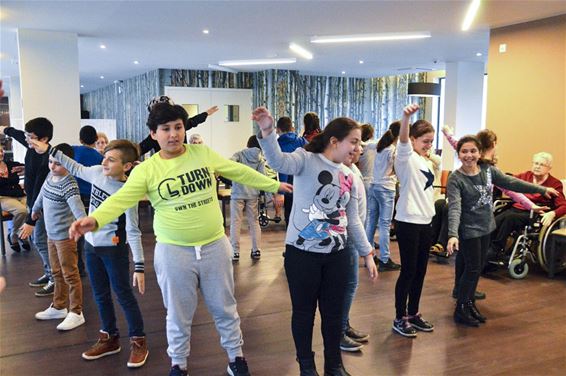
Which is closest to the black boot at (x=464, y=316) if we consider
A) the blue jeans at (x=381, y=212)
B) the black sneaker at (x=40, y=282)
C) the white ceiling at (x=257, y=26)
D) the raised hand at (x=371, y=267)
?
the raised hand at (x=371, y=267)

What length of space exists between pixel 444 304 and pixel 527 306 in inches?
27.2

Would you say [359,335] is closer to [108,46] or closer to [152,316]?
[152,316]

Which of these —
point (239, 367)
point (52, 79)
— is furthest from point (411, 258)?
point (52, 79)

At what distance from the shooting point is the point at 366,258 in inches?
97.9

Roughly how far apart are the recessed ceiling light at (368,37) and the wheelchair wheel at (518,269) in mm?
3730

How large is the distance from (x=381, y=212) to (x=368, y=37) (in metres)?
3.39

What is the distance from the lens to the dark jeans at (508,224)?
479 cm

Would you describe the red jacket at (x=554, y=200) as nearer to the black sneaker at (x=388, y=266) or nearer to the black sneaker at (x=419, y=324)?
the black sneaker at (x=388, y=266)

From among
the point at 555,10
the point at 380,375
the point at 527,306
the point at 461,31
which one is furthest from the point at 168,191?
the point at 461,31

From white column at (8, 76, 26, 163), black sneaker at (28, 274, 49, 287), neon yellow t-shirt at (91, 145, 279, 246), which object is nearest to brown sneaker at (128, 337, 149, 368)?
neon yellow t-shirt at (91, 145, 279, 246)

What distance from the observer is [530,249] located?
490cm

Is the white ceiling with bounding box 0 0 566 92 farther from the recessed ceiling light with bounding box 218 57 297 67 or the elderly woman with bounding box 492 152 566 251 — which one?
the elderly woman with bounding box 492 152 566 251

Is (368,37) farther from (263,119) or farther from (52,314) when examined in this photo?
(52,314)

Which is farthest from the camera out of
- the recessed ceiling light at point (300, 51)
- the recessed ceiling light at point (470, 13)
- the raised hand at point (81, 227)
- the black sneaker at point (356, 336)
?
the recessed ceiling light at point (300, 51)
